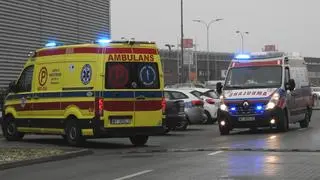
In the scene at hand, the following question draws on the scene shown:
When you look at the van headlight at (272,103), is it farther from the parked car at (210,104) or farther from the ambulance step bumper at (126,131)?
the parked car at (210,104)

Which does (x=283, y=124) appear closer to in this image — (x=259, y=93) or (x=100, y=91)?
(x=259, y=93)

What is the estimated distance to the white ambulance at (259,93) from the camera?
20531 millimetres

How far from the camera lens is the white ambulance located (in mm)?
20531

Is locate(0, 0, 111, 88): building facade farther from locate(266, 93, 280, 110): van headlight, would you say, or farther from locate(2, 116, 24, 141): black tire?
locate(266, 93, 280, 110): van headlight

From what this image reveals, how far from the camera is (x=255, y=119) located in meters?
20.5

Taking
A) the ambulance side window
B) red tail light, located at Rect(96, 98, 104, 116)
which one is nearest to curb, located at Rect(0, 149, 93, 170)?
red tail light, located at Rect(96, 98, 104, 116)

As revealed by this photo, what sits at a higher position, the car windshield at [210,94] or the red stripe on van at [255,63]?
the red stripe on van at [255,63]

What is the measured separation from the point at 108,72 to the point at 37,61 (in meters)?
2.89

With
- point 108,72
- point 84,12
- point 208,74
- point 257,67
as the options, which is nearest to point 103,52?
point 108,72

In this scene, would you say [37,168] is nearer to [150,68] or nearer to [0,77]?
[150,68]

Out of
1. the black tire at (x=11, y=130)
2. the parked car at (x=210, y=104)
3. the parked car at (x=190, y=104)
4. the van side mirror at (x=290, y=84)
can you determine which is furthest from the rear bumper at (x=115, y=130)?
the parked car at (x=210, y=104)

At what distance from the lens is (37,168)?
1352 centimetres

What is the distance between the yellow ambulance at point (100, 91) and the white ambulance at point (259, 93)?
3.69 meters

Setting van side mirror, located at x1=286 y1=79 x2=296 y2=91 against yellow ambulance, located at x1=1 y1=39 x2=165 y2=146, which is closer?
yellow ambulance, located at x1=1 y1=39 x2=165 y2=146
